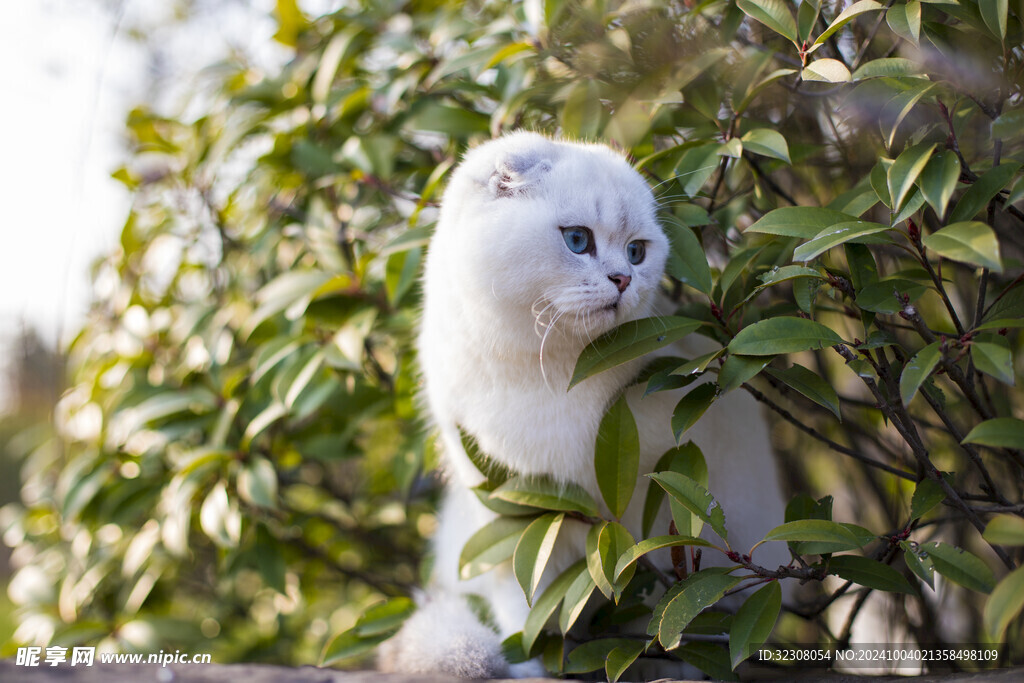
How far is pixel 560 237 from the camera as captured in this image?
1.31 meters

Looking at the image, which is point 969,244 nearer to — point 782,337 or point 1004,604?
point 782,337

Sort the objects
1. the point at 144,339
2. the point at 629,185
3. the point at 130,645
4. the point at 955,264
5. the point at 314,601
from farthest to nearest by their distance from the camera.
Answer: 1. the point at 314,601
2. the point at 144,339
3. the point at 130,645
4. the point at 955,264
5. the point at 629,185

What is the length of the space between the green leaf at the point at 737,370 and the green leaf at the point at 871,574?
1.31ft

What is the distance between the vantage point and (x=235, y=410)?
2082mm

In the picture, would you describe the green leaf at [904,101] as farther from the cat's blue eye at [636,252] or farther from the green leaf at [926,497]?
the green leaf at [926,497]

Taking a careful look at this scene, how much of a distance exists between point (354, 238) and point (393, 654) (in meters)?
1.24

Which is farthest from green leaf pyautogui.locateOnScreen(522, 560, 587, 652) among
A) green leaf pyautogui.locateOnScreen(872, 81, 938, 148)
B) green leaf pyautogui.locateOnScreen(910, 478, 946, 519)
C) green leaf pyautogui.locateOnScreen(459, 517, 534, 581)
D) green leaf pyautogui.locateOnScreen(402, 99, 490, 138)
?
green leaf pyautogui.locateOnScreen(402, 99, 490, 138)

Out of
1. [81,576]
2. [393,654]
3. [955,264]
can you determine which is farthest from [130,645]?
[955,264]

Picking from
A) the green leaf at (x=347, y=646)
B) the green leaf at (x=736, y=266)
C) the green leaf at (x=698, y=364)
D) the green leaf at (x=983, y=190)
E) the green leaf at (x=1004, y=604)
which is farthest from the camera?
the green leaf at (x=347, y=646)

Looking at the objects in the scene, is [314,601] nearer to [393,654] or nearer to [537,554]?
[393,654]

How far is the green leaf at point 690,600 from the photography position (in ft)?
3.55

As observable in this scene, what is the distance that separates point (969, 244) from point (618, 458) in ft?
2.19

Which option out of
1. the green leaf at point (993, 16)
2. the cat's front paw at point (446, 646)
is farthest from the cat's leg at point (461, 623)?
the green leaf at point (993, 16)

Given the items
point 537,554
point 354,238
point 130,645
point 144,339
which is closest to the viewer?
point 537,554
